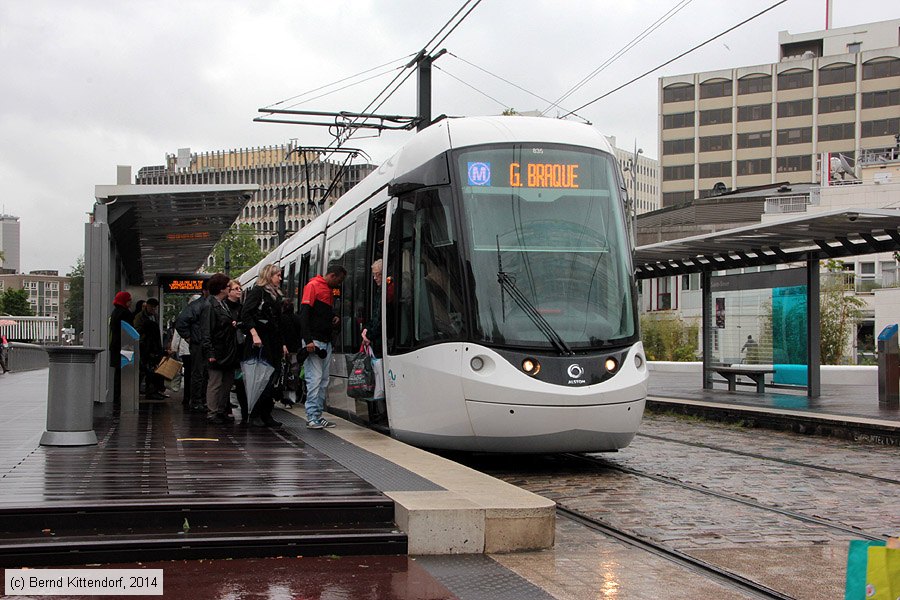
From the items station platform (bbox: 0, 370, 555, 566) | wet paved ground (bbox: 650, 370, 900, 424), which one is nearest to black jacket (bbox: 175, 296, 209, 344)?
station platform (bbox: 0, 370, 555, 566)

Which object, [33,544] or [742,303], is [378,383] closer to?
[33,544]

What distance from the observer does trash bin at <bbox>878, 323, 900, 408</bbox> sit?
19.7 meters

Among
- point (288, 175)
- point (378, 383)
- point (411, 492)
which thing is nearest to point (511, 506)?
point (411, 492)

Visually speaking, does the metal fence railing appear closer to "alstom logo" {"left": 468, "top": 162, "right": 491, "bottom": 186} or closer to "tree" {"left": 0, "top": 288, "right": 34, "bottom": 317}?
"alstom logo" {"left": 468, "top": 162, "right": 491, "bottom": 186}

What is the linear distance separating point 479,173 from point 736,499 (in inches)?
151

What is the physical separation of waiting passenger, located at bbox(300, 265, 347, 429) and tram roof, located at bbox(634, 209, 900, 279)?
7273 mm

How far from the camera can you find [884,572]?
380cm

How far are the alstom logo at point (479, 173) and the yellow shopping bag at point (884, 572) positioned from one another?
7.62 metres

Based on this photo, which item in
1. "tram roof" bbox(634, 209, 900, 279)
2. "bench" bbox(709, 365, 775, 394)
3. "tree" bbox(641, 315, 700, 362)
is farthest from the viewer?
"tree" bbox(641, 315, 700, 362)

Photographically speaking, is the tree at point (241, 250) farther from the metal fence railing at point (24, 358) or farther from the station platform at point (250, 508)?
the station platform at point (250, 508)

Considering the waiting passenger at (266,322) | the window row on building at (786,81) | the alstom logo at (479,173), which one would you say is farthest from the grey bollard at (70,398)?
the window row on building at (786,81)

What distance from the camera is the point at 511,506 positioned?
7055 mm

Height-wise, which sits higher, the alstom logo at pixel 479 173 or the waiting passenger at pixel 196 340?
the alstom logo at pixel 479 173

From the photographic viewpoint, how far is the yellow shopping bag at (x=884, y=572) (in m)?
3.79
